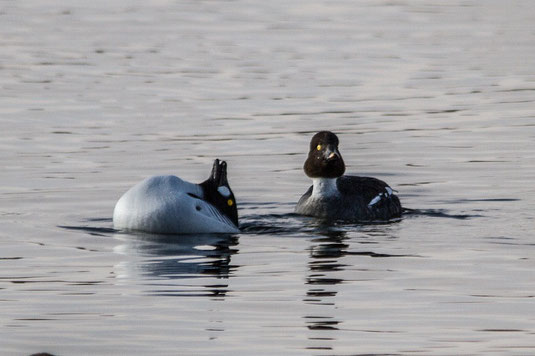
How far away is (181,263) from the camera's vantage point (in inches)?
550

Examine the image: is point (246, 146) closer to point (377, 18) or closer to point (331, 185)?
point (331, 185)

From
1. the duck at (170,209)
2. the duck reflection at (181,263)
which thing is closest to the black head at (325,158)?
the duck at (170,209)

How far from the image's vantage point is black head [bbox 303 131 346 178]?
1762cm

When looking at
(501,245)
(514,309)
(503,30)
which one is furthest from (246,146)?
(503,30)

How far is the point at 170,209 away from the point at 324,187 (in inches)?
113

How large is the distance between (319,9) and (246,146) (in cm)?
1888

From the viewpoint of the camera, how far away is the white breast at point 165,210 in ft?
50.4

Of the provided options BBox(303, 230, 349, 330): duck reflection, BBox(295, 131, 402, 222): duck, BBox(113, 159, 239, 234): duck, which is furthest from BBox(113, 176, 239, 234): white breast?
BBox(295, 131, 402, 222): duck

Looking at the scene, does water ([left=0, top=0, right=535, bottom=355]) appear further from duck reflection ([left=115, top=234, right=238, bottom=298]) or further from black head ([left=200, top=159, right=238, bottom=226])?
black head ([left=200, top=159, right=238, bottom=226])

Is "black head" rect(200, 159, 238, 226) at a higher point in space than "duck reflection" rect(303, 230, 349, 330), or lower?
higher

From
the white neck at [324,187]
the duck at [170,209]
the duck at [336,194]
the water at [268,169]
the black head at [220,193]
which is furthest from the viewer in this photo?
the white neck at [324,187]

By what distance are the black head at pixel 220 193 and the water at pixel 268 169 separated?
→ 42cm

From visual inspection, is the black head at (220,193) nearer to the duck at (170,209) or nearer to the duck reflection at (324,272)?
the duck at (170,209)

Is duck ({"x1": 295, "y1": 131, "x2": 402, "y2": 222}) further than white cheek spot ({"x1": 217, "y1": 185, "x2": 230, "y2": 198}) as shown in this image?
Yes
